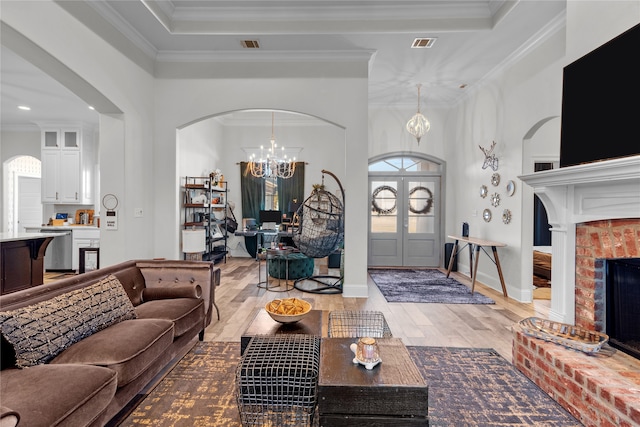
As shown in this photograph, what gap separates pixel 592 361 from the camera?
2148 mm

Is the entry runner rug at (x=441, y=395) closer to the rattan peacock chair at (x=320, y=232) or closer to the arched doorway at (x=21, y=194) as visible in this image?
the rattan peacock chair at (x=320, y=232)

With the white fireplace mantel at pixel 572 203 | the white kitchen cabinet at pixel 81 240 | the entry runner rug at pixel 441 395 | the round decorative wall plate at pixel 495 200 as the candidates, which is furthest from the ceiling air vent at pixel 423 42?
the white kitchen cabinet at pixel 81 240

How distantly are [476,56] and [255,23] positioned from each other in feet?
10.1

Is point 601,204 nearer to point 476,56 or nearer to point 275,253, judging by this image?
point 476,56

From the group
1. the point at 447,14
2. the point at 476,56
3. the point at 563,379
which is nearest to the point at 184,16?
the point at 447,14

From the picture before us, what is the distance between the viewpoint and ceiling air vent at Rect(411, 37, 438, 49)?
4266 millimetres

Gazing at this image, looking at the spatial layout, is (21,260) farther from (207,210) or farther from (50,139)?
(50,139)

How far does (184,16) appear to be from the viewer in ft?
13.6

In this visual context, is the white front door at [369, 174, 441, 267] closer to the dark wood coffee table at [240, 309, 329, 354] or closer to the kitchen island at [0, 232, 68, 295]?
the dark wood coffee table at [240, 309, 329, 354]

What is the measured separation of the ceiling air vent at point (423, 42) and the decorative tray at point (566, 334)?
3.46m

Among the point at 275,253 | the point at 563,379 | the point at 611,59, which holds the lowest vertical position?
the point at 563,379

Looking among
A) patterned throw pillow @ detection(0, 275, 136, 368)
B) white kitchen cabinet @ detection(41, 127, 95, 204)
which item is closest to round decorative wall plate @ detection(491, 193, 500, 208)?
patterned throw pillow @ detection(0, 275, 136, 368)

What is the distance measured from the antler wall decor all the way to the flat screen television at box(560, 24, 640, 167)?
2.48 metres

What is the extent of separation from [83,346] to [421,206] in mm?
6508
